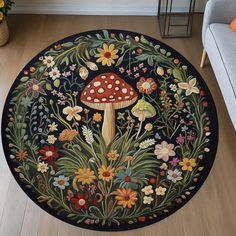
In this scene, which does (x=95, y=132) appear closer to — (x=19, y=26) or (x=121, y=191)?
(x=121, y=191)

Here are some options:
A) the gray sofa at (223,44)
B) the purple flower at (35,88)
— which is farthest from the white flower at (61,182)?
the gray sofa at (223,44)

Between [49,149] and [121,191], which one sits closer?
[121,191]

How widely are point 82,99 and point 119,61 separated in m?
0.43

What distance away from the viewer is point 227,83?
202 centimetres

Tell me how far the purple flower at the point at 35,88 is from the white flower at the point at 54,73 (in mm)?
110

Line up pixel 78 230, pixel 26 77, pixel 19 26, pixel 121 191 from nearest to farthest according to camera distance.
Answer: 1. pixel 78 230
2. pixel 121 191
3. pixel 26 77
4. pixel 19 26

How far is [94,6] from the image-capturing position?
2.94 metres

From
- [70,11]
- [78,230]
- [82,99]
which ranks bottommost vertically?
[78,230]

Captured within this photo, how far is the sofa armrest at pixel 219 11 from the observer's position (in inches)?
86.6

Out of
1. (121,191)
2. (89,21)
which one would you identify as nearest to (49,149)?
(121,191)

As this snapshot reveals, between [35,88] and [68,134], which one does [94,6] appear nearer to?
[35,88]

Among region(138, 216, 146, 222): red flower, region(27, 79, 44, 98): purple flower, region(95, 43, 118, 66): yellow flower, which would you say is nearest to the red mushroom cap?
region(95, 43, 118, 66): yellow flower

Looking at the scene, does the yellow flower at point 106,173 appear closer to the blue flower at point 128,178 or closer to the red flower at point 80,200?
the blue flower at point 128,178

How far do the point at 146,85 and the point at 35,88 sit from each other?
2.41 feet
